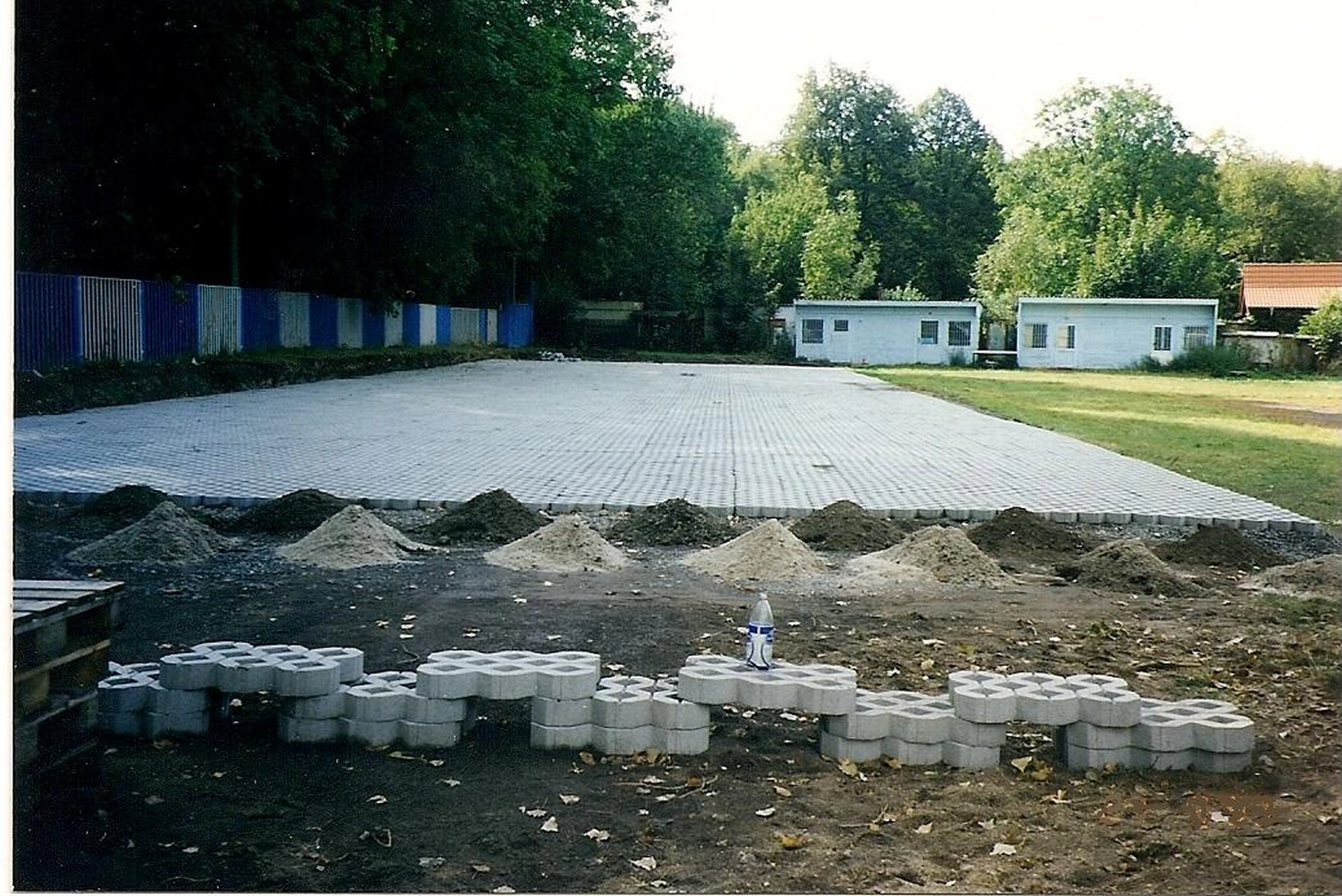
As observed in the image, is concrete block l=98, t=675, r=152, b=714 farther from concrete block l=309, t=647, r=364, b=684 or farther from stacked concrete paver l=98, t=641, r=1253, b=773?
concrete block l=309, t=647, r=364, b=684

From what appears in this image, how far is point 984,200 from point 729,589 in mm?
5367

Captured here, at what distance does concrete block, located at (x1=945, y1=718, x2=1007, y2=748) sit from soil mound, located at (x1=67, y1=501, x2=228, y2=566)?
3518 mm

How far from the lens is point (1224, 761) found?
3.05m

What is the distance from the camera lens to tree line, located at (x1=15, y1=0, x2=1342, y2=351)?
646cm

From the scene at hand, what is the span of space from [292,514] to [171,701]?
126 inches

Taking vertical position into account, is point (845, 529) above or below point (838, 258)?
below

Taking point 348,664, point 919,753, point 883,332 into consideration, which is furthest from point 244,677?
point 883,332

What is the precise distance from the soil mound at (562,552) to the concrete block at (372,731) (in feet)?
7.45

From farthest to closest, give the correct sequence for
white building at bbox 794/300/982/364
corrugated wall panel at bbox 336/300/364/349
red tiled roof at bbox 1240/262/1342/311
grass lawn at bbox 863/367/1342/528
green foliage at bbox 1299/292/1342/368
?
1. white building at bbox 794/300/982/364
2. corrugated wall panel at bbox 336/300/364/349
3. grass lawn at bbox 863/367/1342/528
4. green foliage at bbox 1299/292/1342/368
5. red tiled roof at bbox 1240/262/1342/311

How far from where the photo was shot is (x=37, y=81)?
5.89 metres

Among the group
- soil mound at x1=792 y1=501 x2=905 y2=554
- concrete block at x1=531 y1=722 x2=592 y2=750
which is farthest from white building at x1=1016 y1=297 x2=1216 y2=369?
concrete block at x1=531 y1=722 x2=592 y2=750

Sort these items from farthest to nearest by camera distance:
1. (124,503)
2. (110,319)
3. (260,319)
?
1. (260,319)
2. (110,319)
3. (124,503)

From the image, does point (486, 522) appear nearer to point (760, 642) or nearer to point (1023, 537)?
point (1023, 537)

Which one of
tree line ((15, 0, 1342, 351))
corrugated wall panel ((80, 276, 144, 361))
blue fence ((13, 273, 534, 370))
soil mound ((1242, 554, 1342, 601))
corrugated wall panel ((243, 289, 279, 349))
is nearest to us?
soil mound ((1242, 554, 1342, 601))
